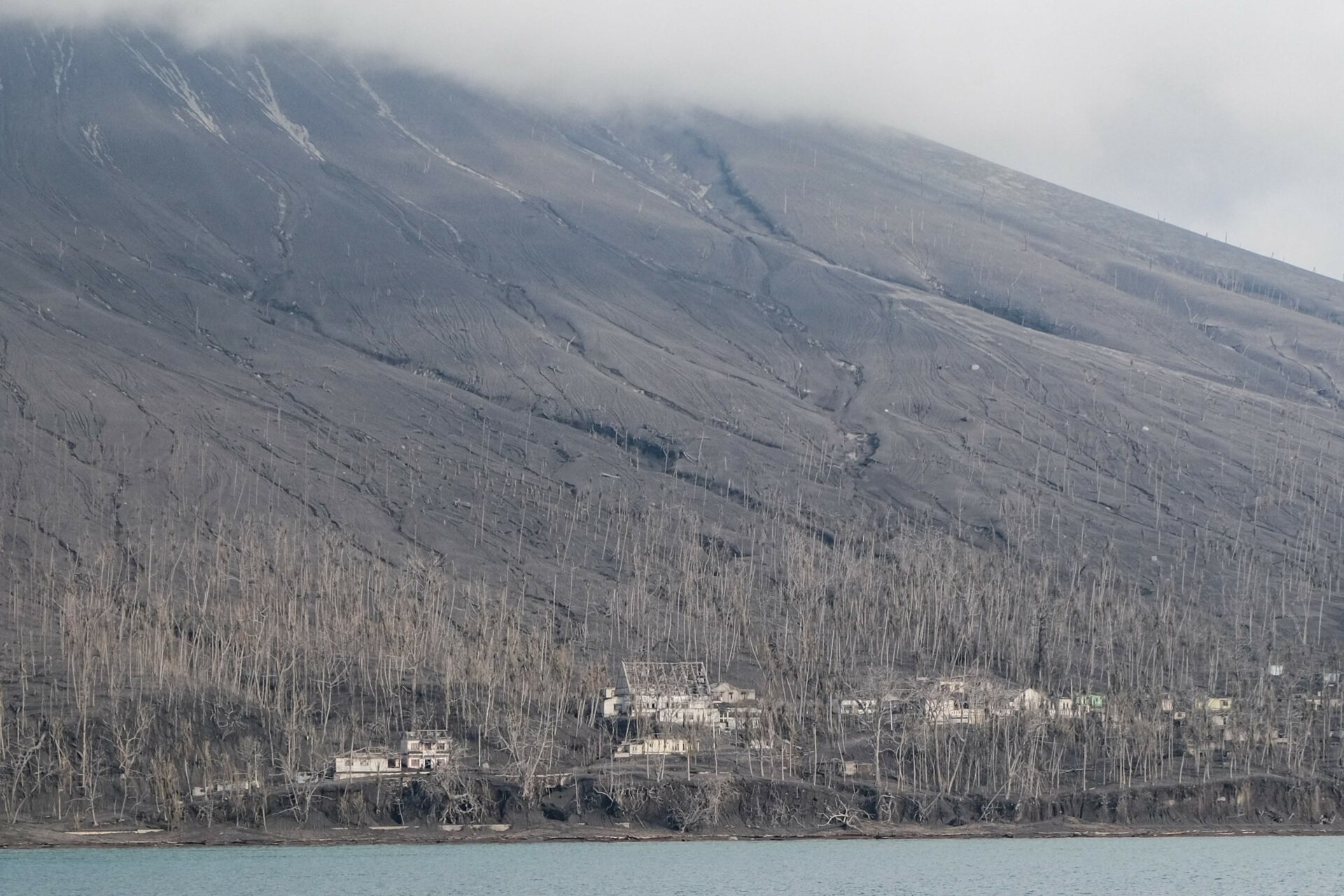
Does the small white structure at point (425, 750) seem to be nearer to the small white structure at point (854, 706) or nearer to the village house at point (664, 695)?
the village house at point (664, 695)

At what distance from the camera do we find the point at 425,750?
88.8 m

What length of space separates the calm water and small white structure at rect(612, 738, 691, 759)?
37.7ft

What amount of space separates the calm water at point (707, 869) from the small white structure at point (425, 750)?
26.2 feet

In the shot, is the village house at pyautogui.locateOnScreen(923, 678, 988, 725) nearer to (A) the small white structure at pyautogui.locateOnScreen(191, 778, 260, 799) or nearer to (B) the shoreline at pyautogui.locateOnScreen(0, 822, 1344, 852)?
(B) the shoreline at pyautogui.locateOnScreen(0, 822, 1344, 852)

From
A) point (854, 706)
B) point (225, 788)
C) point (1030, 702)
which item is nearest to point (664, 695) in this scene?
point (854, 706)

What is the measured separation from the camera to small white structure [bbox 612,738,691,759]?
91444 millimetres

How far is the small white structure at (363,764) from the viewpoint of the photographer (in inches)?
3339

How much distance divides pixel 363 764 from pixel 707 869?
2242 cm

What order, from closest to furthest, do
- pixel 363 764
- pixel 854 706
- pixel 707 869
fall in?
pixel 707 869
pixel 363 764
pixel 854 706

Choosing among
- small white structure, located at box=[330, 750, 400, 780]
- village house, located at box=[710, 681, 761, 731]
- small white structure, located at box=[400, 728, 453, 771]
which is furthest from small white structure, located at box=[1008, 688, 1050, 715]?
small white structure, located at box=[330, 750, 400, 780]

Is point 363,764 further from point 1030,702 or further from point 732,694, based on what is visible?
point 1030,702

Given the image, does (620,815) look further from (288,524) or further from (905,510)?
(905,510)

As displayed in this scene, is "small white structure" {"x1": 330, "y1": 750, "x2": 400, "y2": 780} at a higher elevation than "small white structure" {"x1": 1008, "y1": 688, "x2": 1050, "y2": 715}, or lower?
lower

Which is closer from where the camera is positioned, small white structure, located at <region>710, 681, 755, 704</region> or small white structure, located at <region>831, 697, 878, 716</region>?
small white structure, located at <region>831, 697, 878, 716</region>
